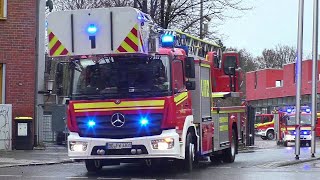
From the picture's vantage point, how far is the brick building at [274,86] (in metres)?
63.3

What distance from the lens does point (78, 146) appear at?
1338 centimetres

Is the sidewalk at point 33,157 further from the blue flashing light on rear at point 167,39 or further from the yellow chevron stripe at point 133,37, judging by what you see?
the yellow chevron stripe at point 133,37

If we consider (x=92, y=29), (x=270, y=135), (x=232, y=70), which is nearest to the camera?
(x=92, y=29)

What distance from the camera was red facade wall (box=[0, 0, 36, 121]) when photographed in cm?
2286

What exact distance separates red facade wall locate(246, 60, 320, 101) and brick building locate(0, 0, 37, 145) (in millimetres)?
40448

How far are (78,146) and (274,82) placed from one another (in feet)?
199

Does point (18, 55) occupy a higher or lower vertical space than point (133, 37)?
higher

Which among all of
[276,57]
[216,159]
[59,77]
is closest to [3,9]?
[216,159]

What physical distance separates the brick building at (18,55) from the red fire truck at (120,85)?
32.4 feet

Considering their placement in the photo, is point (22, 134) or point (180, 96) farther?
point (22, 134)

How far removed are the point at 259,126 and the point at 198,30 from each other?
2432 centimetres

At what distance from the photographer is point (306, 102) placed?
59.8 m

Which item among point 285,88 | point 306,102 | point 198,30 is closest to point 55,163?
point 198,30

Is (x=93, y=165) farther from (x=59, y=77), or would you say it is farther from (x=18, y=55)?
(x=18, y=55)
